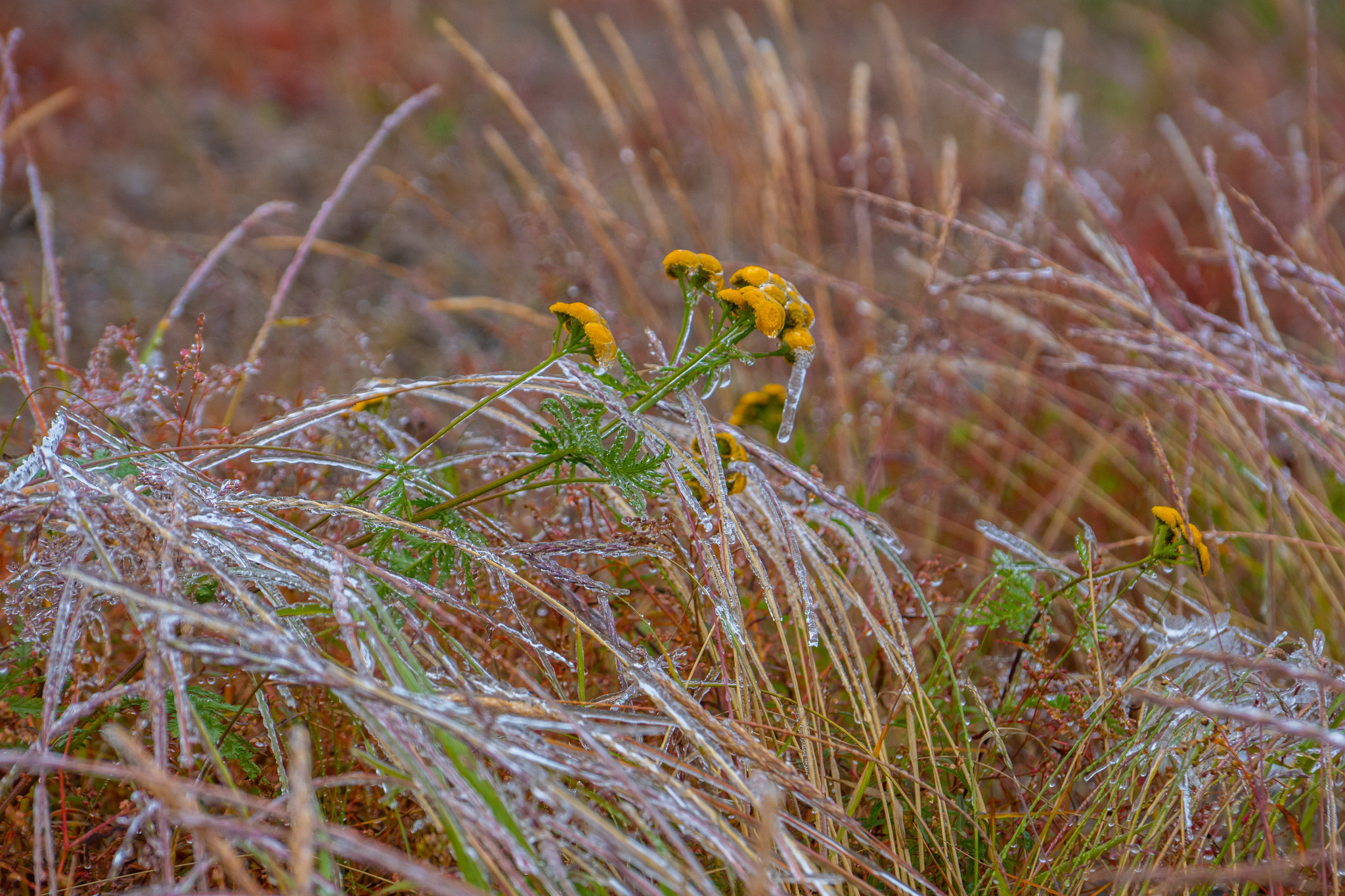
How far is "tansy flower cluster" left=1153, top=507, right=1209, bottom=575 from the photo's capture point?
102 cm

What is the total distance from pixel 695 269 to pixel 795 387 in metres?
0.17

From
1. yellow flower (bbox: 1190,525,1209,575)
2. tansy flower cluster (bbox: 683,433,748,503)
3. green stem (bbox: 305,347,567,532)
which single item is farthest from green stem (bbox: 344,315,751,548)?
yellow flower (bbox: 1190,525,1209,575)

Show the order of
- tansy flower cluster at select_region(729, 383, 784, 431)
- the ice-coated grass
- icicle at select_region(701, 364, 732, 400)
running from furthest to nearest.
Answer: tansy flower cluster at select_region(729, 383, 784, 431) < icicle at select_region(701, 364, 732, 400) < the ice-coated grass

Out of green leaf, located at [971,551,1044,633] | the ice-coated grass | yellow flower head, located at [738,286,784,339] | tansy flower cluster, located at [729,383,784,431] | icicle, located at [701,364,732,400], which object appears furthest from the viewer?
tansy flower cluster, located at [729,383,784,431]

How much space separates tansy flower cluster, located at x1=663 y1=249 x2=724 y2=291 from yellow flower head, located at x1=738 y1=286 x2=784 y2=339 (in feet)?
0.28

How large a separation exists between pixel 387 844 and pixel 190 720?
370mm

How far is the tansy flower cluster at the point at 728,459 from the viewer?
1146mm

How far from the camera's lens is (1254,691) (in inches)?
45.5

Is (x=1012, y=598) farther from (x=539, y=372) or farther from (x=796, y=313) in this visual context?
(x=539, y=372)

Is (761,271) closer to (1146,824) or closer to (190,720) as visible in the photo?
(190,720)

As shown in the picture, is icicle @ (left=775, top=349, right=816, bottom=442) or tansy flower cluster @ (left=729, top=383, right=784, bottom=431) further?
tansy flower cluster @ (left=729, top=383, right=784, bottom=431)

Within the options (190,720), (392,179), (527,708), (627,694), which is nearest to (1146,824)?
(627,694)

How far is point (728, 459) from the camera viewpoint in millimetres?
1162

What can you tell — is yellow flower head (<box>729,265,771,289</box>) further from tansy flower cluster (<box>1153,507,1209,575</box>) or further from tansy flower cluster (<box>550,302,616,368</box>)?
tansy flower cluster (<box>1153,507,1209,575</box>)
